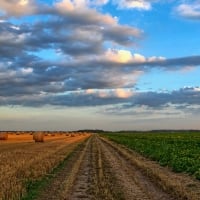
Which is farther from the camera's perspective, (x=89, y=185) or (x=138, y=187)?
(x=89, y=185)

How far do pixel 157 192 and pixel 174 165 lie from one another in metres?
10.9

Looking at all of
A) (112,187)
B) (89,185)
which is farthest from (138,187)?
(89,185)

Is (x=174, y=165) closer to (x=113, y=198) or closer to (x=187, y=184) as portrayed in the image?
(x=187, y=184)

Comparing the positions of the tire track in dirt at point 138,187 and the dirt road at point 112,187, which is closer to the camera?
the dirt road at point 112,187

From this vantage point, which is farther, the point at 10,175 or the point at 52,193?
the point at 10,175

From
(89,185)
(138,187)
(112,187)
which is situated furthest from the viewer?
(89,185)

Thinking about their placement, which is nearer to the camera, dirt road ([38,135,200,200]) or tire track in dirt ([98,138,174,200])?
dirt road ([38,135,200,200])

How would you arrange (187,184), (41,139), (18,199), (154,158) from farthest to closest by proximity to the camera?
1. (41,139)
2. (154,158)
3. (187,184)
4. (18,199)

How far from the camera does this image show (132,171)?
24078mm

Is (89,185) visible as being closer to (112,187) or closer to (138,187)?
(112,187)

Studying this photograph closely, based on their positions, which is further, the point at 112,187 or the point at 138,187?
the point at 138,187

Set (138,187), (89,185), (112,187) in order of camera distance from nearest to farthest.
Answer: (112,187) < (138,187) < (89,185)

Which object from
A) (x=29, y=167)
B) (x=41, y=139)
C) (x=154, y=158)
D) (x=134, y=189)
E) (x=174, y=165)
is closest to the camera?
(x=134, y=189)

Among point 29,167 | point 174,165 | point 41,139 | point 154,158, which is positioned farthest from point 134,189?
point 41,139
